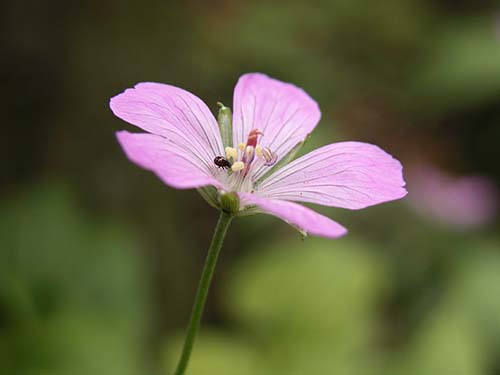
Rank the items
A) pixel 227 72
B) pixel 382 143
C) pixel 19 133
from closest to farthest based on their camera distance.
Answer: pixel 19 133 → pixel 227 72 → pixel 382 143

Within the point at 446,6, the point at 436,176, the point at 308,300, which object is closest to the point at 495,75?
the point at 436,176

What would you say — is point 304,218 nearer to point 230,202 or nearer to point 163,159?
point 230,202

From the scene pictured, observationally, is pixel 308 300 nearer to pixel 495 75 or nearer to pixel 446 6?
pixel 495 75

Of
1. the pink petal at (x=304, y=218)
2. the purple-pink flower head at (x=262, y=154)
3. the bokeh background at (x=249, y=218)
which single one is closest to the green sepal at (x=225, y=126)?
the purple-pink flower head at (x=262, y=154)

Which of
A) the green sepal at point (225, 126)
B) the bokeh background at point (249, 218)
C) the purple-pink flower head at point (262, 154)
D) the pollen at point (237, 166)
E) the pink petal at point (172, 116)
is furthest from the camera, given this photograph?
the bokeh background at point (249, 218)

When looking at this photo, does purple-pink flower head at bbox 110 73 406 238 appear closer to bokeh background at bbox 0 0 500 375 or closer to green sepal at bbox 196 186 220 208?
green sepal at bbox 196 186 220 208

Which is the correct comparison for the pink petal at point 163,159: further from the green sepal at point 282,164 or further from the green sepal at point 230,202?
the green sepal at point 282,164

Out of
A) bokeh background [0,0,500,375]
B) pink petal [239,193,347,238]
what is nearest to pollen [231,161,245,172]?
pink petal [239,193,347,238]
